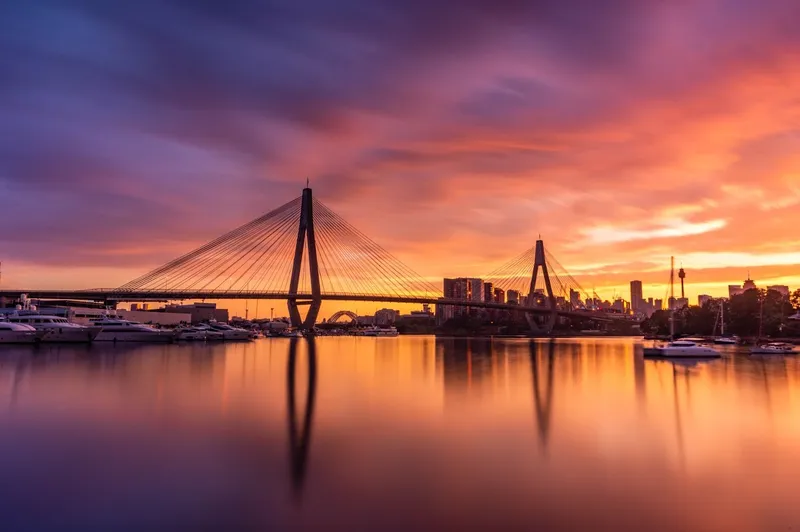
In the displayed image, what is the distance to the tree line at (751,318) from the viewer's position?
75.4m

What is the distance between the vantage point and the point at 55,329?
52.8 metres

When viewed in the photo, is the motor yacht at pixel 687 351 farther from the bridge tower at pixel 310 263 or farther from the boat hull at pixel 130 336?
the boat hull at pixel 130 336

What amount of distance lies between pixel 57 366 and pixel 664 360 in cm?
4575

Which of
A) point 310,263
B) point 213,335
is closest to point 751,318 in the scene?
point 310,263

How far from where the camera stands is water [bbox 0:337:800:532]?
9391 millimetres

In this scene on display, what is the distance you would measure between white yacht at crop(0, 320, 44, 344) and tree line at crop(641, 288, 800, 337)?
78187mm

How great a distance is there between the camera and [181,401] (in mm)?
21016

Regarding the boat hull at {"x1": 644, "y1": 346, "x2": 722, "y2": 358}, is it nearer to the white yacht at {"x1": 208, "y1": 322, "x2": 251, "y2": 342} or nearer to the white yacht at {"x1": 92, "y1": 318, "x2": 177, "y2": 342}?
the white yacht at {"x1": 208, "y1": 322, "x2": 251, "y2": 342}

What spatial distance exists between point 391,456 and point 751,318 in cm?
8176

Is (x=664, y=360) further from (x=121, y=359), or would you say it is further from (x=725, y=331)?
(x=725, y=331)

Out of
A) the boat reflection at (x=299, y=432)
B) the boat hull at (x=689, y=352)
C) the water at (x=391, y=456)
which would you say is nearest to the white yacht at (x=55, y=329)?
the water at (x=391, y=456)

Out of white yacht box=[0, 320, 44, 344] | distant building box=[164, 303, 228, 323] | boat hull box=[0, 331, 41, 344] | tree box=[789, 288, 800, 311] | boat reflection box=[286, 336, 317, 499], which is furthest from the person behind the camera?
distant building box=[164, 303, 228, 323]

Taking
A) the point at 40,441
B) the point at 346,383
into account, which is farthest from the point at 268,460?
the point at 346,383

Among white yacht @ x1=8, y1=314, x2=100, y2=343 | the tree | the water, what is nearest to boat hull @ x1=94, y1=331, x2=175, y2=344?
white yacht @ x1=8, y1=314, x2=100, y2=343
